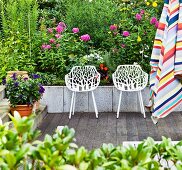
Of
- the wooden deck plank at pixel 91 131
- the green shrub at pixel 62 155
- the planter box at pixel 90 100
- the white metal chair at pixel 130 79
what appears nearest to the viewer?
the green shrub at pixel 62 155

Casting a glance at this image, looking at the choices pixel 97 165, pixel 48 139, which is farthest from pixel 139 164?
pixel 48 139

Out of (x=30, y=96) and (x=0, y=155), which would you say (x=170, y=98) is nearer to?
(x=0, y=155)

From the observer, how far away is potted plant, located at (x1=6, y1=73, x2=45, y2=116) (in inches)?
231

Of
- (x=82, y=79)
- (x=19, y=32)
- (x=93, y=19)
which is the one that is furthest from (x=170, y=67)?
(x=19, y=32)

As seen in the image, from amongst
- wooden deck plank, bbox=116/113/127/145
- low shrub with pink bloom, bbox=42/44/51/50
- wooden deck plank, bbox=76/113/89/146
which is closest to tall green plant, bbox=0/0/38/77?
low shrub with pink bloom, bbox=42/44/51/50

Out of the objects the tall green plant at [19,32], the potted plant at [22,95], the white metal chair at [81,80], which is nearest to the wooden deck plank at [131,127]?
the white metal chair at [81,80]

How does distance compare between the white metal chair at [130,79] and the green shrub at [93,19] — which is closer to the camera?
the white metal chair at [130,79]

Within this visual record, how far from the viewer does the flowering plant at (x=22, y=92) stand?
5.88 m

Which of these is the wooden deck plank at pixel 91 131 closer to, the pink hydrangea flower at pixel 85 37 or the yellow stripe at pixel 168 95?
the pink hydrangea flower at pixel 85 37

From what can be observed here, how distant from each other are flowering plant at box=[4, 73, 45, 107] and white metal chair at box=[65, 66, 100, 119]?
0.73 meters

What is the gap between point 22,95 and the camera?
19.3 feet

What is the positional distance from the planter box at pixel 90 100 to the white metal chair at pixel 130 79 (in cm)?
18

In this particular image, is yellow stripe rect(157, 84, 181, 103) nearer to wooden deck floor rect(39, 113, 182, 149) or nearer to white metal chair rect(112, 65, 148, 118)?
wooden deck floor rect(39, 113, 182, 149)

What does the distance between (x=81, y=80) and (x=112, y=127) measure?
3.59 ft
